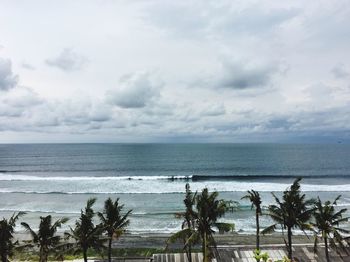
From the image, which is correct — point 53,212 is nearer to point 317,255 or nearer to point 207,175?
point 317,255

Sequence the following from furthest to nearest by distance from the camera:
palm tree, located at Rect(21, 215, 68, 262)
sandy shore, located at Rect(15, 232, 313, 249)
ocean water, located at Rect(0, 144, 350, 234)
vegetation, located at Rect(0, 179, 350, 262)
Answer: ocean water, located at Rect(0, 144, 350, 234) → sandy shore, located at Rect(15, 232, 313, 249) → palm tree, located at Rect(21, 215, 68, 262) → vegetation, located at Rect(0, 179, 350, 262)

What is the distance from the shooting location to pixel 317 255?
96.6ft

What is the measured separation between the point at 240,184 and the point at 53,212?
4877 centimetres

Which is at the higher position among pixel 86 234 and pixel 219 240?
pixel 86 234

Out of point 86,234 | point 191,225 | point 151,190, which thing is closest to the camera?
point 86,234

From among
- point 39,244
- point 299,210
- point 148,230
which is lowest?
point 148,230

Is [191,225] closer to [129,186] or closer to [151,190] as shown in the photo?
[151,190]

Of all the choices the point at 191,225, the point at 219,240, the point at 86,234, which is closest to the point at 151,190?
the point at 219,240

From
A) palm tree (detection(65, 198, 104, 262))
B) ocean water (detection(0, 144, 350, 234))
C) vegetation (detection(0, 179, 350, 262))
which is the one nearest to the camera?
vegetation (detection(0, 179, 350, 262))

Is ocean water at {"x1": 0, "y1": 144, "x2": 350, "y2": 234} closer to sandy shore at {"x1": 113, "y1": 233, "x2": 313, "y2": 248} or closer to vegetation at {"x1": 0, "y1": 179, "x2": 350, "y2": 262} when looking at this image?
sandy shore at {"x1": 113, "y1": 233, "x2": 313, "y2": 248}

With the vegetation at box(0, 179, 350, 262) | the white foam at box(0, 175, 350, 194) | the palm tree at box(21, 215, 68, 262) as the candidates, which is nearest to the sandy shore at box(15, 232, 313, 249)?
the vegetation at box(0, 179, 350, 262)

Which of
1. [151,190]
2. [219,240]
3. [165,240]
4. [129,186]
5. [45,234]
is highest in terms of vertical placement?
[45,234]

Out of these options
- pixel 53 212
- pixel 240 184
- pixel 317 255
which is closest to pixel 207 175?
pixel 240 184

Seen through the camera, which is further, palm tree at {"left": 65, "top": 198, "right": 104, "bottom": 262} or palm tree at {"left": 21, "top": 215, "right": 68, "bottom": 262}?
palm tree at {"left": 21, "top": 215, "right": 68, "bottom": 262}
